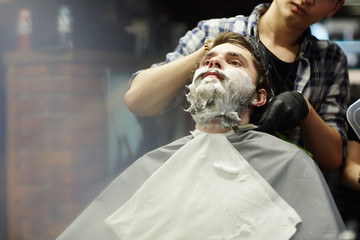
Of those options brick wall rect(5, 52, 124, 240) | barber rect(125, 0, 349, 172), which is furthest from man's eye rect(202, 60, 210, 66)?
brick wall rect(5, 52, 124, 240)

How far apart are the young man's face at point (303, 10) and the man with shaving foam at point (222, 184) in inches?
11.8

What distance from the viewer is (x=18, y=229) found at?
7.45 feet

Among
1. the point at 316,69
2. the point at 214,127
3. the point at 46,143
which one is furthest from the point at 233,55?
the point at 46,143

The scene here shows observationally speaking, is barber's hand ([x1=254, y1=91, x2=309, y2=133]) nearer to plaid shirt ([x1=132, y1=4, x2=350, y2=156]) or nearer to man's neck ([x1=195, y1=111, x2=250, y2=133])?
man's neck ([x1=195, y1=111, x2=250, y2=133])

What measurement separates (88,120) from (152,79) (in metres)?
0.82

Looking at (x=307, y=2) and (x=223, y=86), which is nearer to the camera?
(x=223, y=86)

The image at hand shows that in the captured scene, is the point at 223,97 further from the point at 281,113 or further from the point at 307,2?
the point at 307,2

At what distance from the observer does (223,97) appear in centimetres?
126

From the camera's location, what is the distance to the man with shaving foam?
1.14 m

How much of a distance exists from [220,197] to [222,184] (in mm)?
47

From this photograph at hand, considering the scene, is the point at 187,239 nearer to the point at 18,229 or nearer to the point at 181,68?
the point at 181,68

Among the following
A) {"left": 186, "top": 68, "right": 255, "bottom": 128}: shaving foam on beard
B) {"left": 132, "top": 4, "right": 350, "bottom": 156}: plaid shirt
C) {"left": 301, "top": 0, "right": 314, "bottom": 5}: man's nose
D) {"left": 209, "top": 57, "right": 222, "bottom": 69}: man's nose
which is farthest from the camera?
{"left": 132, "top": 4, "right": 350, "bottom": 156}: plaid shirt

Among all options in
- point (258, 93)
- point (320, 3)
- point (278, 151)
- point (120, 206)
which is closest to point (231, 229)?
point (278, 151)

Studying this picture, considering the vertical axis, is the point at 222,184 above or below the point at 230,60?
below
